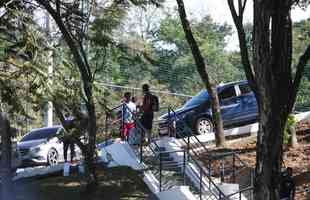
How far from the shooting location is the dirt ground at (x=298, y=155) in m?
15.1

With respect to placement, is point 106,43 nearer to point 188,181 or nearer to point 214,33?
point 188,181

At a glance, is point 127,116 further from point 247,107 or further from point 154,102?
point 247,107

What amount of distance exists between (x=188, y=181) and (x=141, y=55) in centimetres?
322

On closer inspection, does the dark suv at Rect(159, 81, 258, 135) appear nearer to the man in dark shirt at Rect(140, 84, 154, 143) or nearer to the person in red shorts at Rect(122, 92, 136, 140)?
the person in red shorts at Rect(122, 92, 136, 140)

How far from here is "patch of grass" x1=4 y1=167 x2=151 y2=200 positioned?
47.6ft

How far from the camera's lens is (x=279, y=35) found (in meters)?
10.3

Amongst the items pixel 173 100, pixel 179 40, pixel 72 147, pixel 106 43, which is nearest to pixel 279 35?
pixel 106 43

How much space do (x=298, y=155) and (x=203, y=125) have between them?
468cm

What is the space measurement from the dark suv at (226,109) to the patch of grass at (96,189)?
207 inches

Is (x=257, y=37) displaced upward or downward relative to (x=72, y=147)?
upward

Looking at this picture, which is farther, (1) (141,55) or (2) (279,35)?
(1) (141,55)

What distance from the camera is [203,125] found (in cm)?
2141

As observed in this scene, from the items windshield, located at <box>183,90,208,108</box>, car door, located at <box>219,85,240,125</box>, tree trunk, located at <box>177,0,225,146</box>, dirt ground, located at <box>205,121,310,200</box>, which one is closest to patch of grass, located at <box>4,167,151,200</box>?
dirt ground, located at <box>205,121,310,200</box>

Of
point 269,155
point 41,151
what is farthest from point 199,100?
point 269,155
